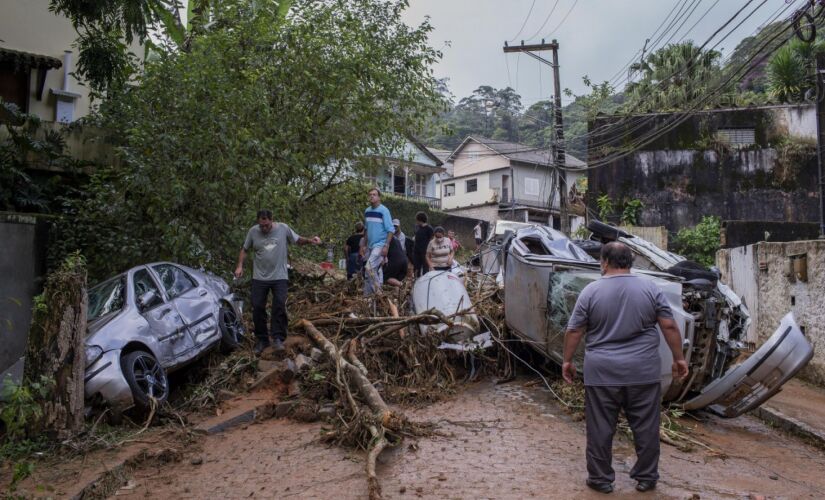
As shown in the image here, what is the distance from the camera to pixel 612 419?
4.63 metres

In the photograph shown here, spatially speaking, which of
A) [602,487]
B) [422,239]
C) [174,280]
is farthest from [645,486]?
[422,239]

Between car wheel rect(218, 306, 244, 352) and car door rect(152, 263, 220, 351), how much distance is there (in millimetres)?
162

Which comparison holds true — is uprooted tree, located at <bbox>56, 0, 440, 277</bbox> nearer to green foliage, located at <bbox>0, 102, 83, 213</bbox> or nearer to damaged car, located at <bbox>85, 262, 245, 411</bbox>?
green foliage, located at <bbox>0, 102, 83, 213</bbox>

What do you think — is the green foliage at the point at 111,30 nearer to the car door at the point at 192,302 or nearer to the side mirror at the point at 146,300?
the car door at the point at 192,302

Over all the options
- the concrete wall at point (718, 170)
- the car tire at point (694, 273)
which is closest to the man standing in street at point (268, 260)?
the car tire at point (694, 273)

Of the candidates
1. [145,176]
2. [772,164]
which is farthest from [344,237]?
[772,164]

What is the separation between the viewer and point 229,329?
8.76 meters

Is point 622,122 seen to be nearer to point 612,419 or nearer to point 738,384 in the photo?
point 738,384

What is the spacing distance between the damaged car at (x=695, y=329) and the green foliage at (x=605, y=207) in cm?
1777

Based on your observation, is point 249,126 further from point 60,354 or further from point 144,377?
point 60,354

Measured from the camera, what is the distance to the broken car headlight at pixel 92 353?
20.8 feet

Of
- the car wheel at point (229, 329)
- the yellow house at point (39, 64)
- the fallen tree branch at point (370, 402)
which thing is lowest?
the fallen tree branch at point (370, 402)

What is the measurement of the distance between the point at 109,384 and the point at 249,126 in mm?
5422

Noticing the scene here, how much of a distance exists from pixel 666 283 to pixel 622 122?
19918 mm
